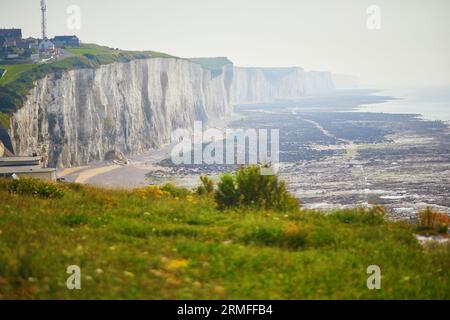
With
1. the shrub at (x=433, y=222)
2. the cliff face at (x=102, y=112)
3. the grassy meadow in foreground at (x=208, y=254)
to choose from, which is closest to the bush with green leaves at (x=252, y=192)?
the grassy meadow in foreground at (x=208, y=254)

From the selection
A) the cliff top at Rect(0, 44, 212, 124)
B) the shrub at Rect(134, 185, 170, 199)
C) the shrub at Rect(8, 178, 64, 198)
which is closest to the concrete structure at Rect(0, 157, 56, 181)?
the cliff top at Rect(0, 44, 212, 124)

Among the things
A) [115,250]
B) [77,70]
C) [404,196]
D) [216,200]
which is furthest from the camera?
[77,70]

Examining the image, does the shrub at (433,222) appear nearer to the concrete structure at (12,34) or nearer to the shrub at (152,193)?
the shrub at (152,193)

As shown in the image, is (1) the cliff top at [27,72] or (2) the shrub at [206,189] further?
(1) the cliff top at [27,72]

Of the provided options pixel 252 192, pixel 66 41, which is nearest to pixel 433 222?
pixel 252 192
